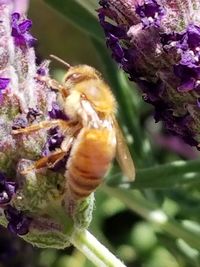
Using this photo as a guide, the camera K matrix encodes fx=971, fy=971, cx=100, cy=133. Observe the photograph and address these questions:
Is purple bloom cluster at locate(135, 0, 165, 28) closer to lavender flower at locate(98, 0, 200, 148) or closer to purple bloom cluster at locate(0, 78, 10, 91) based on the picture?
lavender flower at locate(98, 0, 200, 148)

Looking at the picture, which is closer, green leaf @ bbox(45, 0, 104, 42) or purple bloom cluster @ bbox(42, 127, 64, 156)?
purple bloom cluster @ bbox(42, 127, 64, 156)

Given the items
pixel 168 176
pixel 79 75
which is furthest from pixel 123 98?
pixel 79 75

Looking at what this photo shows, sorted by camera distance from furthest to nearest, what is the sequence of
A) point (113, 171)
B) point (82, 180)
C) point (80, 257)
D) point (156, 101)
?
point (80, 257)
point (113, 171)
point (156, 101)
point (82, 180)

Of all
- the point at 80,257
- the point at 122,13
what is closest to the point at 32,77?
the point at 122,13

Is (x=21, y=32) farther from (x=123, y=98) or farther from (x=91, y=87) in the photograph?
(x=123, y=98)

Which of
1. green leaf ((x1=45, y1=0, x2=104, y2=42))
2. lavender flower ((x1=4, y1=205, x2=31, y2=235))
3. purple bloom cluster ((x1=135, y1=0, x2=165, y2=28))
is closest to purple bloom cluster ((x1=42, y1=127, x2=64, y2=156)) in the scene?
lavender flower ((x1=4, y1=205, x2=31, y2=235))

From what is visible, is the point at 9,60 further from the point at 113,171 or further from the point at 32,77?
the point at 113,171

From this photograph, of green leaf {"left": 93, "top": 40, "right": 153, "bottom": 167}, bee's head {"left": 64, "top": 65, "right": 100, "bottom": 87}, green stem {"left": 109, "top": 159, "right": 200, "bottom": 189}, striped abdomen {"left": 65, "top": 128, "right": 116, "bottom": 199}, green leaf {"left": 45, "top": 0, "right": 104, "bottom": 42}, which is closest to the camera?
striped abdomen {"left": 65, "top": 128, "right": 116, "bottom": 199}
